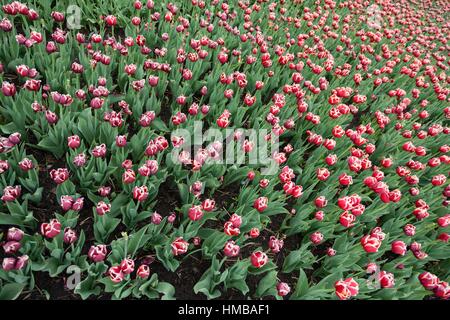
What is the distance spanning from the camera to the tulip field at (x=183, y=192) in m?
2.54

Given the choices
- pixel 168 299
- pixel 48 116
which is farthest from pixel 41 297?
pixel 48 116

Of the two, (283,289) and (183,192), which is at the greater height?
(183,192)

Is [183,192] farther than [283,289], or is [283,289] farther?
[183,192]

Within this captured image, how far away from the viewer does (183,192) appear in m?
3.17

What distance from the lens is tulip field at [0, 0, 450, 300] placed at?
2.54 m

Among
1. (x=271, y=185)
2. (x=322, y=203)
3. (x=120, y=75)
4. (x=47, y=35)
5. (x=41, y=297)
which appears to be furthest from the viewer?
(x=47, y=35)

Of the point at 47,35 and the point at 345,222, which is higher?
the point at 47,35

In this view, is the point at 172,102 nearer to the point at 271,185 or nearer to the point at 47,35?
the point at 271,185

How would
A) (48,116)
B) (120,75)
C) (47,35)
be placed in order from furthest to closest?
(47,35), (120,75), (48,116)

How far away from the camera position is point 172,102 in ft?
13.8

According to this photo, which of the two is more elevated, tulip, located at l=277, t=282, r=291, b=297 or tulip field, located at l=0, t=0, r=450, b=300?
tulip field, located at l=0, t=0, r=450, b=300

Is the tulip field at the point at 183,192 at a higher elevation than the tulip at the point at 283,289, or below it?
higher

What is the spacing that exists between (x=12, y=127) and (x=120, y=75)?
1.38m
